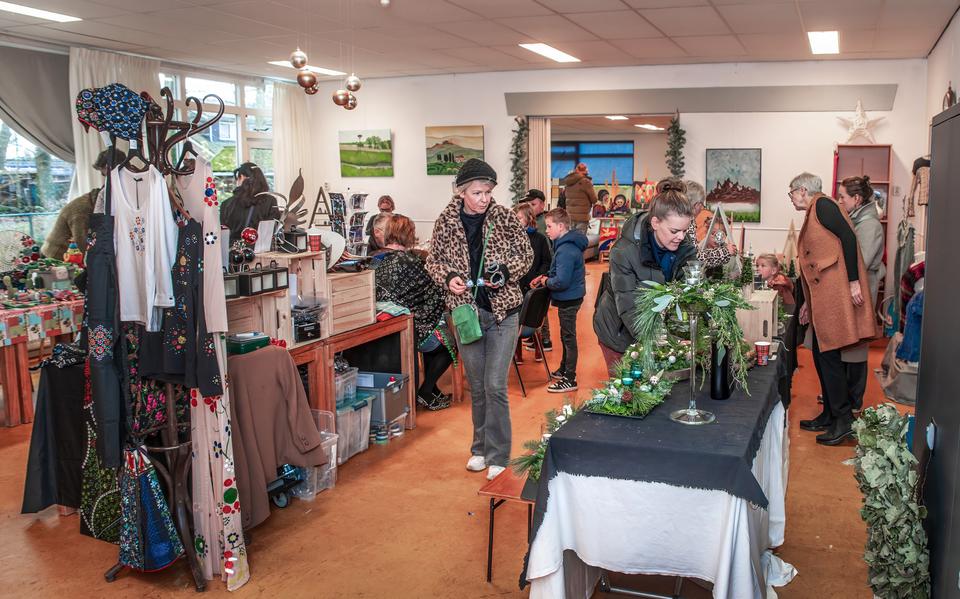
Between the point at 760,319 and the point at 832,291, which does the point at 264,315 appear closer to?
the point at 760,319

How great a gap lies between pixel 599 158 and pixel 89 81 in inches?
641

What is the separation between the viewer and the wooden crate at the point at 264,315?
162 inches

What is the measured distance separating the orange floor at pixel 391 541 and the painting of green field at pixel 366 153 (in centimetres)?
695

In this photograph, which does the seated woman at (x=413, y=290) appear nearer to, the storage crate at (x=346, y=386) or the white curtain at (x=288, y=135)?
the storage crate at (x=346, y=386)

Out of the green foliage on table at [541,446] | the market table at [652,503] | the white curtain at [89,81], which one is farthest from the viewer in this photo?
the white curtain at [89,81]

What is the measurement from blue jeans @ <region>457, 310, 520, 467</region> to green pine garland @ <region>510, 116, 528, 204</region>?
6.33 m

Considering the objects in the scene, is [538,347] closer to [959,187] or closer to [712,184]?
[712,184]

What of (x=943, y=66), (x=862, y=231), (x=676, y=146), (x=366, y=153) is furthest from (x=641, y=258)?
(x=366, y=153)

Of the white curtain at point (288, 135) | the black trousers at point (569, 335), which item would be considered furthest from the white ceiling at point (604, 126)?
the black trousers at point (569, 335)

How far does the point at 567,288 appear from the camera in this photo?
6.17m

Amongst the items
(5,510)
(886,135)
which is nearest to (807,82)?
(886,135)

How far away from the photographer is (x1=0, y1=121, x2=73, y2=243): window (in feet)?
26.6

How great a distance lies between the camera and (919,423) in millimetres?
2348

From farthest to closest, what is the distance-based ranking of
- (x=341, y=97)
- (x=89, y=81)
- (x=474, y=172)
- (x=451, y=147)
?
(x=451, y=147), (x=89, y=81), (x=341, y=97), (x=474, y=172)
